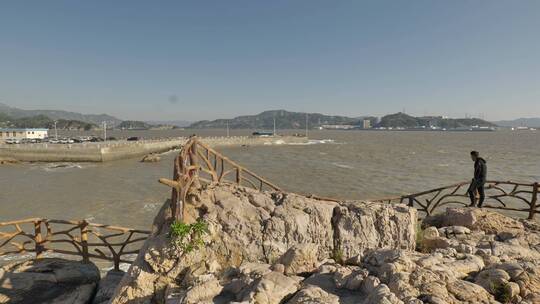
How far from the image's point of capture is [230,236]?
4.75 meters

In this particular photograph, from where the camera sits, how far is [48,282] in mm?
5867

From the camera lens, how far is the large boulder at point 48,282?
5539 millimetres

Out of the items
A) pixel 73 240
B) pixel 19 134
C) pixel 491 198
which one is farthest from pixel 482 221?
pixel 19 134

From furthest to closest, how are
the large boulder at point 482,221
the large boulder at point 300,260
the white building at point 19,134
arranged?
1. the white building at point 19,134
2. the large boulder at point 482,221
3. the large boulder at point 300,260

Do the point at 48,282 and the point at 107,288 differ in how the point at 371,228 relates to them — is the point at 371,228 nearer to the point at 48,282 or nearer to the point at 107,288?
the point at 107,288

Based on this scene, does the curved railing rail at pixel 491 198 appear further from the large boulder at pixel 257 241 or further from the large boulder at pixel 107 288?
the large boulder at pixel 107 288

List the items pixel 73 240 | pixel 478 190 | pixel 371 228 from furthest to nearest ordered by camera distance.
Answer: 1. pixel 478 190
2. pixel 73 240
3. pixel 371 228

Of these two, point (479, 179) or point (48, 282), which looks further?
point (479, 179)

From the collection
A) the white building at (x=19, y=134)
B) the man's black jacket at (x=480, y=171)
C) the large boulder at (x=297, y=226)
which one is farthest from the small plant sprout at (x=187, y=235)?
the white building at (x=19, y=134)

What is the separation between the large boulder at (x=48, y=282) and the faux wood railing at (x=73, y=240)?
0.33m

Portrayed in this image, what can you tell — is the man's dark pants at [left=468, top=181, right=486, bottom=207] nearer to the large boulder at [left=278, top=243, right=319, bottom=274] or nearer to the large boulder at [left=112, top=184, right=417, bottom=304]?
the large boulder at [left=112, top=184, right=417, bottom=304]

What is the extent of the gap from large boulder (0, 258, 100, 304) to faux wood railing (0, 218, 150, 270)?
329 mm

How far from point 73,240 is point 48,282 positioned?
3.93 feet

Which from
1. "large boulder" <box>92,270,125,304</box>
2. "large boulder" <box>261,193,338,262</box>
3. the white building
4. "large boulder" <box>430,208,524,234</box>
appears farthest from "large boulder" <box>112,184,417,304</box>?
the white building
